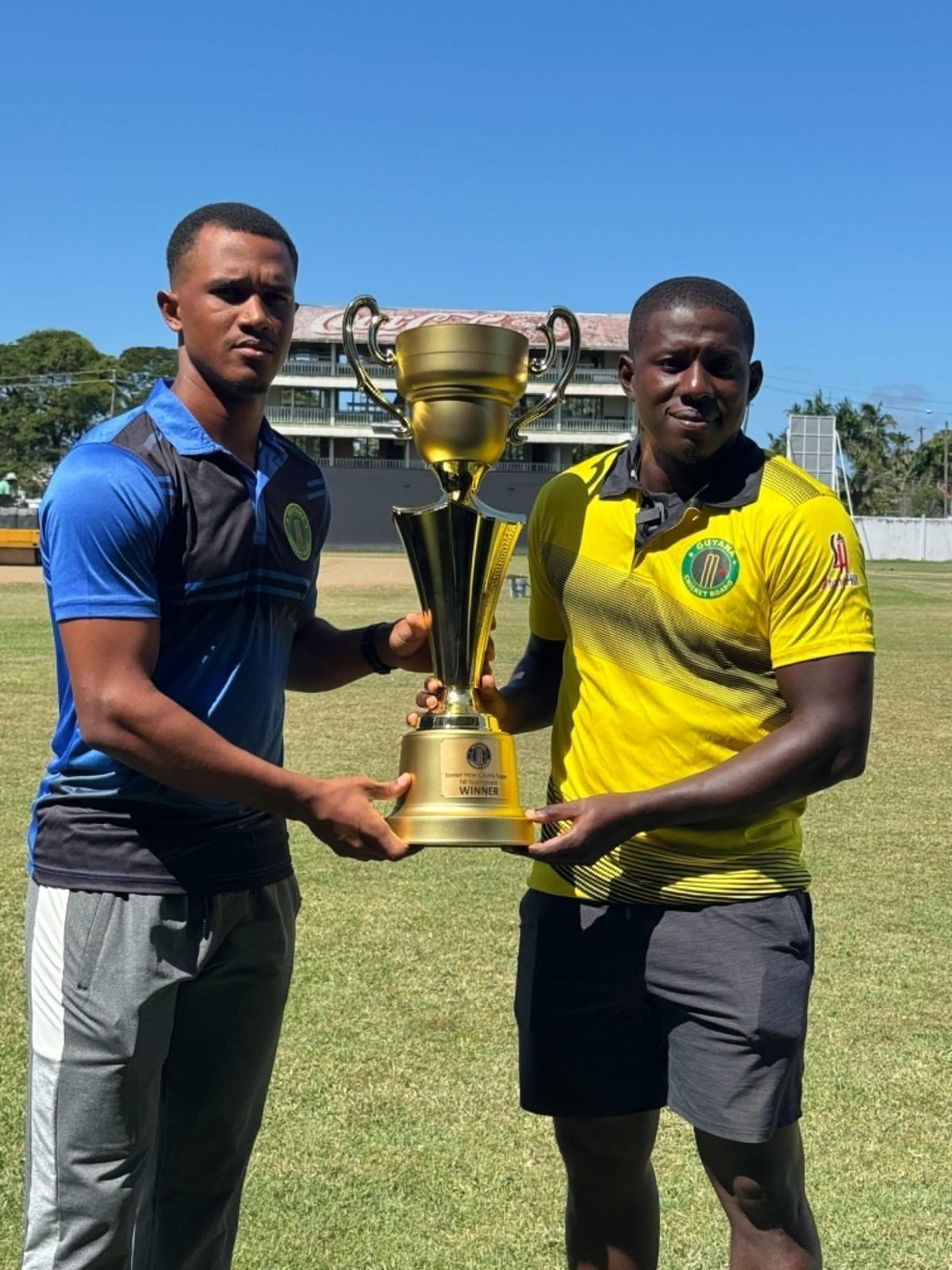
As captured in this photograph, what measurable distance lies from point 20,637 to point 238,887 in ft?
64.4

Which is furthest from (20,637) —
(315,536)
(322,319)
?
(322,319)

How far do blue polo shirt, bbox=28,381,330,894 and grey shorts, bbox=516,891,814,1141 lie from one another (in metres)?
0.69

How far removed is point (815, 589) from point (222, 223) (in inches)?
54.9

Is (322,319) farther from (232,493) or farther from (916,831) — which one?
(232,493)

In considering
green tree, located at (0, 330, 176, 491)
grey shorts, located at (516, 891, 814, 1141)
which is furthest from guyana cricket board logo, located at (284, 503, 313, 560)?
green tree, located at (0, 330, 176, 491)

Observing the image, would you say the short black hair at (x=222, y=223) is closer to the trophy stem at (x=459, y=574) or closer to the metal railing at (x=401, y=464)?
the trophy stem at (x=459, y=574)

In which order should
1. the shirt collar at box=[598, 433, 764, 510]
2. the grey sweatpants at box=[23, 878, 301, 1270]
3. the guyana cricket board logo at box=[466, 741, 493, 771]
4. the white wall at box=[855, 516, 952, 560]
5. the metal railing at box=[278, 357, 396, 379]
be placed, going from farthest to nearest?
the metal railing at box=[278, 357, 396, 379] → the white wall at box=[855, 516, 952, 560] → the guyana cricket board logo at box=[466, 741, 493, 771] → the shirt collar at box=[598, 433, 764, 510] → the grey sweatpants at box=[23, 878, 301, 1270]

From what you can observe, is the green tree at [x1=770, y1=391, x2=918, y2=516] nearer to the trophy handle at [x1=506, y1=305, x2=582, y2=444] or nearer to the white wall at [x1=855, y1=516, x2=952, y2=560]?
the white wall at [x1=855, y1=516, x2=952, y2=560]

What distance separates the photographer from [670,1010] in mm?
3080

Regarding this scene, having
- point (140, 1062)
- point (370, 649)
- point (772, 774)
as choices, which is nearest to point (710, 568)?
point (772, 774)

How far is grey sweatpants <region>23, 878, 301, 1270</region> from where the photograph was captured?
9.16 ft

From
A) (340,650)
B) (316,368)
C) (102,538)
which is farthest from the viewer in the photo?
(316,368)

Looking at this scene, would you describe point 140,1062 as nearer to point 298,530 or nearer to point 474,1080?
point 298,530

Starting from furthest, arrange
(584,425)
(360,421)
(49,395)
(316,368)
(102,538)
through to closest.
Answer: (49,395) → (360,421) → (316,368) → (584,425) → (102,538)
